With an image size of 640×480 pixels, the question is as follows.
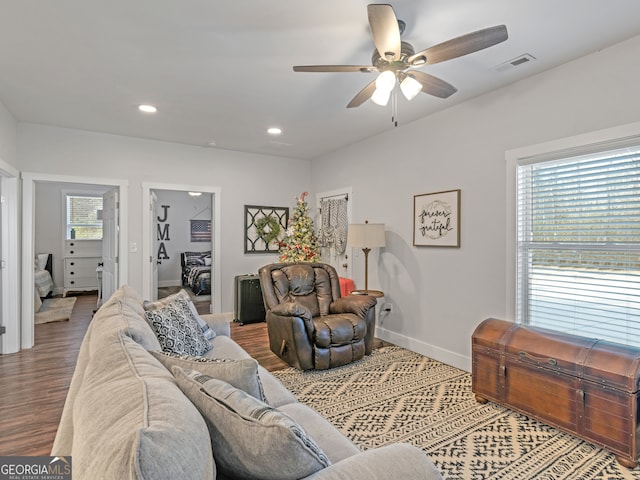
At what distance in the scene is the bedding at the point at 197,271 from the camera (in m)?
7.31

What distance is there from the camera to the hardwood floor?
2326mm

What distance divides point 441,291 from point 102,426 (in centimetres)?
345

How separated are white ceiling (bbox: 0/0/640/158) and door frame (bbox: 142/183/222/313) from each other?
3.77 ft

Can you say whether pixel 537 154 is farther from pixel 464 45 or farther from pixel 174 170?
pixel 174 170

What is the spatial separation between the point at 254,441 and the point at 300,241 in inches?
178

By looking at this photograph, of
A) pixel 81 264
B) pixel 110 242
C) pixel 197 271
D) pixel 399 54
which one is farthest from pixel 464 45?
pixel 81 264

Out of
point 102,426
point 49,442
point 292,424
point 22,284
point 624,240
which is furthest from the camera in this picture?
point 22,284

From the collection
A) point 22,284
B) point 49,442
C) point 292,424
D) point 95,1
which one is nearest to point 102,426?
point 292,424

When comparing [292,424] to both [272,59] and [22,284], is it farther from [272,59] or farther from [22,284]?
[22,284]

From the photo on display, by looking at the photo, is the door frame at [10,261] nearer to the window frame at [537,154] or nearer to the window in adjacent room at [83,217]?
the window in adjacent room at [83,217]

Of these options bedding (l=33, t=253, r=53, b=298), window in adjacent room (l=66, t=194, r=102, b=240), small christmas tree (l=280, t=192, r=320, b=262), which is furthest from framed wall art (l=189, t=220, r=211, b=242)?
small christmas tree (l=280, t=192, r=320, b=262)

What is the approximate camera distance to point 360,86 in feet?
10.2

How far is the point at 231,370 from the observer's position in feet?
4.23

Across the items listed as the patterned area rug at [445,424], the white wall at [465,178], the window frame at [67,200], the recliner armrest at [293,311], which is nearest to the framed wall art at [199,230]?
the window frame at [67,200]
